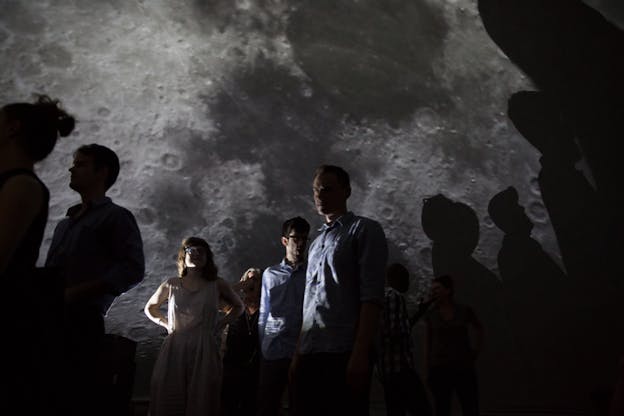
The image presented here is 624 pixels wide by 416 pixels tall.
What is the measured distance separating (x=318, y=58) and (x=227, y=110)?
4.91 feet

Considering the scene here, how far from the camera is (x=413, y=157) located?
29.0 ft

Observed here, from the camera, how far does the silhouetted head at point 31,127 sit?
1625mm

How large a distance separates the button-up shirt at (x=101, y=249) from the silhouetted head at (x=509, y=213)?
23.4ft

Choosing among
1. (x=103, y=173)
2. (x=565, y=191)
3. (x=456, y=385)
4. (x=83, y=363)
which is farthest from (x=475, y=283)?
(x=83, y=363)

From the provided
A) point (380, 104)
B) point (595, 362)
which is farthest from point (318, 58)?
point (595, 362)

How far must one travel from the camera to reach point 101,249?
6.99 ft

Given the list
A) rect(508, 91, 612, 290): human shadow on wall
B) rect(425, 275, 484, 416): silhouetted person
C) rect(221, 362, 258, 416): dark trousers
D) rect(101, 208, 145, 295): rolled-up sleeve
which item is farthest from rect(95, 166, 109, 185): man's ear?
rect(508, 91, 612, 290): human shadow on wall

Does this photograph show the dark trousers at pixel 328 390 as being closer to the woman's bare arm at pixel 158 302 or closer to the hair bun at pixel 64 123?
the hair bun at pixel 64 123

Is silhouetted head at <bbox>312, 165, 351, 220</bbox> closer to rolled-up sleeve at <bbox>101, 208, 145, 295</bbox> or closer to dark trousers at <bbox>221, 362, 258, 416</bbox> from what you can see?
rolled-up sleeve at <bbox>101, 208, 145, 295</bbox>

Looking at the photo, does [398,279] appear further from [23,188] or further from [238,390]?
[23,188]

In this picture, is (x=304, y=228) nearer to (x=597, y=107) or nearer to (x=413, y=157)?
(x=413, y=157)

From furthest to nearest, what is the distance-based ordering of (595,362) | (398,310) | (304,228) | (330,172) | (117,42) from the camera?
1. (117,42)
2. (595,362)
3. (398,310)
4. (304,228)
5. (330,172)

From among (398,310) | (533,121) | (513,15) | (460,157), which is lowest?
(398,310)

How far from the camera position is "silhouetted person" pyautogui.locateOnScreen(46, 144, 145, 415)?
1.80 meters
